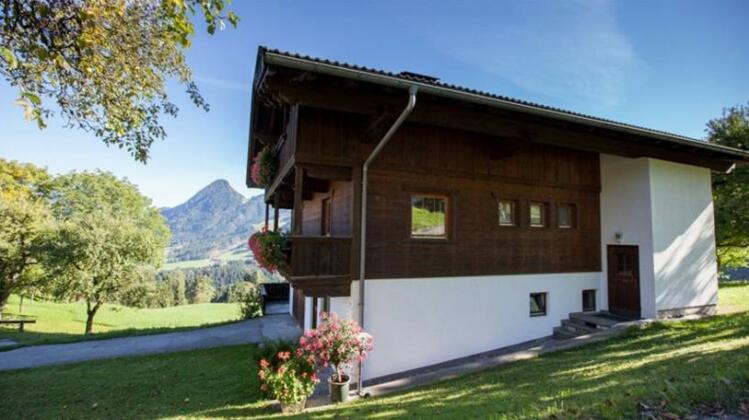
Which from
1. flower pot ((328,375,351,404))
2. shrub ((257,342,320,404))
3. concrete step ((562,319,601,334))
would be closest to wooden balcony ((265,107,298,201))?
shrub ((257,342,320,404))

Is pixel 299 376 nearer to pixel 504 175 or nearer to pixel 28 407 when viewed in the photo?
pixel 28 407

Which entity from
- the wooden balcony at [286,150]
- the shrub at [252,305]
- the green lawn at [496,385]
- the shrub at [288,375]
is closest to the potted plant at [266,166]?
the wooden balcony at [286,150]

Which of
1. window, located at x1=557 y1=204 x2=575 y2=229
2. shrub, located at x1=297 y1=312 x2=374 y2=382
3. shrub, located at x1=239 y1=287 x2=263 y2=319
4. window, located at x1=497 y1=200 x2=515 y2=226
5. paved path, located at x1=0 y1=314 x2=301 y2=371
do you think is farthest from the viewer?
shrub, located at x1=239 y1=287 x2=263 y2=319

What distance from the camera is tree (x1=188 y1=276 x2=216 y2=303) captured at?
253 ft

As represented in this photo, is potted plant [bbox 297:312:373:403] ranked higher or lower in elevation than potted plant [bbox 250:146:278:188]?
lower

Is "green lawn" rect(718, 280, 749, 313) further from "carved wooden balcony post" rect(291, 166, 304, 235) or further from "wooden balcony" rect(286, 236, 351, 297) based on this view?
"carved wooden balcony post" rect(291, 166, 304, 235)

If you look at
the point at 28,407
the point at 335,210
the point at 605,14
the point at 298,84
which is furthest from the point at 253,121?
the point at 605,14

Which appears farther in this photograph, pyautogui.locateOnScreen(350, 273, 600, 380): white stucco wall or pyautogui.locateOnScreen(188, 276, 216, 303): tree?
pyautogui.locateOnScreen(188, 276, 216, 303): tree

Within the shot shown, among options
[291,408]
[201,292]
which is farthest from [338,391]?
[201,292]

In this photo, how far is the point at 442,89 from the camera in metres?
6.36

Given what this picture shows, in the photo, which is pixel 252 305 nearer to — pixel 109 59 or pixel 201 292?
pixel 109 59

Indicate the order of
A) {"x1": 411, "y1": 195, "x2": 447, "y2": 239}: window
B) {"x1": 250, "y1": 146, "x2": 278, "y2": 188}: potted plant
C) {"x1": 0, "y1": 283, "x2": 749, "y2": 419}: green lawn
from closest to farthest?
{"x1": 0, "y1": 283, "x2": 749, "y2": 419}: green lawn → {"x1": 411, "y1": 195, "x2": 447, "y2": 239}: window → {"x1": 250, "y1": 146, "x2": 278, "y2": 188}: potted plant

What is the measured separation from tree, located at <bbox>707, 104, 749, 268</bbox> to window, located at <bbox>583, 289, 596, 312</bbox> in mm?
7362

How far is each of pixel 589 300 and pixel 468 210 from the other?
16.0ft
